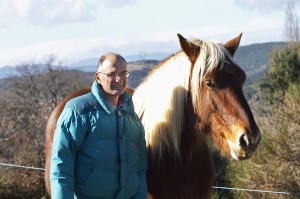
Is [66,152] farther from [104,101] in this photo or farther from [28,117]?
[28,117]

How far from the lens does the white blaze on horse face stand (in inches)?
121

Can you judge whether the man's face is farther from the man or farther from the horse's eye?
the horse's eye

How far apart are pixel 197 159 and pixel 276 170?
10138mm

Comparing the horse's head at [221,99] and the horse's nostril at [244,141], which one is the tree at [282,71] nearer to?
the horse's head at [221,99]

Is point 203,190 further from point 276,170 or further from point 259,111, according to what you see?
point 259,111

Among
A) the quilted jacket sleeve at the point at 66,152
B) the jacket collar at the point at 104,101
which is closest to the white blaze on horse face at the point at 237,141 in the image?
the jacket collar at the point at 104,101

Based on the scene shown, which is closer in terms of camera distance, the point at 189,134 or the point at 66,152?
the point at 66,152

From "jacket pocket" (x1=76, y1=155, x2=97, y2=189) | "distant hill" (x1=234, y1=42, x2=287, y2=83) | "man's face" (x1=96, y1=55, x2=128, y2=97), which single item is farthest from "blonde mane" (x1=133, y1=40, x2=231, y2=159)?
"distant hill" (x1=234, y1=42, x2=287, y2=83)

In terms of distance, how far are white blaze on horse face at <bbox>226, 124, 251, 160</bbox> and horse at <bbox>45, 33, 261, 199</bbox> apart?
0.01 metres

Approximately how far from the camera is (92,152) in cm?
285

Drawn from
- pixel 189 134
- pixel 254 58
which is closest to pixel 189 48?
pixel 189 134

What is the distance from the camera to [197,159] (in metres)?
3.64

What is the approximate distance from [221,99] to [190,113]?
1.06ft

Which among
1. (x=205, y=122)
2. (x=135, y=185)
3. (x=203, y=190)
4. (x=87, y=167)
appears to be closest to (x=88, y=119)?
(x=87, y=167)
